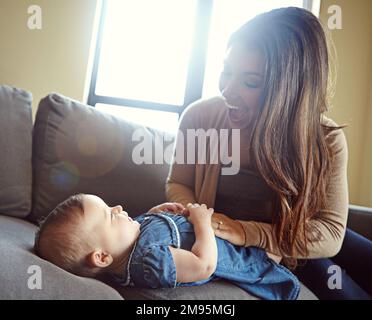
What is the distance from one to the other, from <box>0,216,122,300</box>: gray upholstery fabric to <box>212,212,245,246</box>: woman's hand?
273 millimetres

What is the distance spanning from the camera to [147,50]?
93.0 inches

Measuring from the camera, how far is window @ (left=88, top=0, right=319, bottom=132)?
91.4 inches

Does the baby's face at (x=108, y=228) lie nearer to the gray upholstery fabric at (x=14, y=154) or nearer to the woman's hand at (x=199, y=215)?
the woman's hand at (x=199, y=215)

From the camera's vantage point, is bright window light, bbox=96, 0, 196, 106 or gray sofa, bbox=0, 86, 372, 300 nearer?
gray sofa, bbox=0, 86, 372, 300

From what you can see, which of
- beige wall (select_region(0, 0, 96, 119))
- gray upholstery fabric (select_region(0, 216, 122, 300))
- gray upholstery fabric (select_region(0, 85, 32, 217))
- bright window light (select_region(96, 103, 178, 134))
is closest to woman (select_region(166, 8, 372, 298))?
gray upholstery fabric (select_region(0, 216, 122, 300))

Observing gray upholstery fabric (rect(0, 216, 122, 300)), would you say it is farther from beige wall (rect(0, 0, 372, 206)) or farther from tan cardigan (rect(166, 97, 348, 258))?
beige wall (rect(0, 0, 372, 206))

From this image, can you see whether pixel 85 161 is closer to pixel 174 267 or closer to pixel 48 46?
pixel 174 267

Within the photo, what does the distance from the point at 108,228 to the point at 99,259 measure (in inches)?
2.6

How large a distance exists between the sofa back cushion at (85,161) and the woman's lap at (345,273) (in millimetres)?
565

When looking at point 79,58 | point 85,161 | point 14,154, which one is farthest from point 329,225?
point 79,58

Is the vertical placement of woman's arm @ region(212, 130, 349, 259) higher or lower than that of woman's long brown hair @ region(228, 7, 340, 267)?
lower

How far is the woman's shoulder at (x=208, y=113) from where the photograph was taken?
110 cm

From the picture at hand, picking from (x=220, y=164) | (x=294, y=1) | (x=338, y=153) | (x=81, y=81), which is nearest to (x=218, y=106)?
(x=220, y=164)
